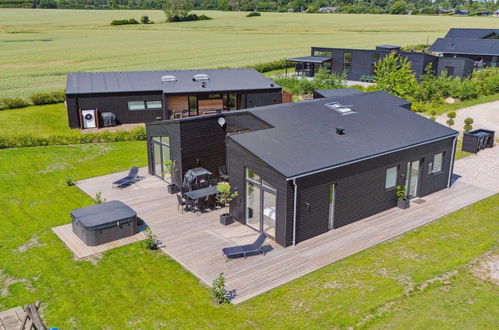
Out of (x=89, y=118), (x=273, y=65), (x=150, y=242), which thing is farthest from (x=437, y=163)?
(x=273, y=65)

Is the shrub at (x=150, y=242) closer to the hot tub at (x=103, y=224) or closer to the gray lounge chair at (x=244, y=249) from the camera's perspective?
the hot tub at (x=103, y=224)

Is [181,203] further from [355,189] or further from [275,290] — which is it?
[355,189]

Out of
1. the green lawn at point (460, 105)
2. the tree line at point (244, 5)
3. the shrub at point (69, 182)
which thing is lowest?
the shrub at point (69, 182)

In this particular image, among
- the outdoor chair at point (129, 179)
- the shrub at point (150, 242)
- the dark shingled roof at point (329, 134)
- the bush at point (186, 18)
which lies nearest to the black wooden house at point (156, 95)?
the outdoor chair at point (129, 179)

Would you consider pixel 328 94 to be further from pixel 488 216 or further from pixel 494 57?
pixel 494 57

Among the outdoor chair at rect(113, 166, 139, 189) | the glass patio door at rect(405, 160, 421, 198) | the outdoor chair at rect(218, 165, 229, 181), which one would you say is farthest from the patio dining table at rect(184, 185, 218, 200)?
the glass patio door at rect(405, 160, 421, 198)

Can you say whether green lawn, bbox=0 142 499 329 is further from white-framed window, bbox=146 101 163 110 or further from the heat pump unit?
white-framed window, bbox=146 101 163 110
